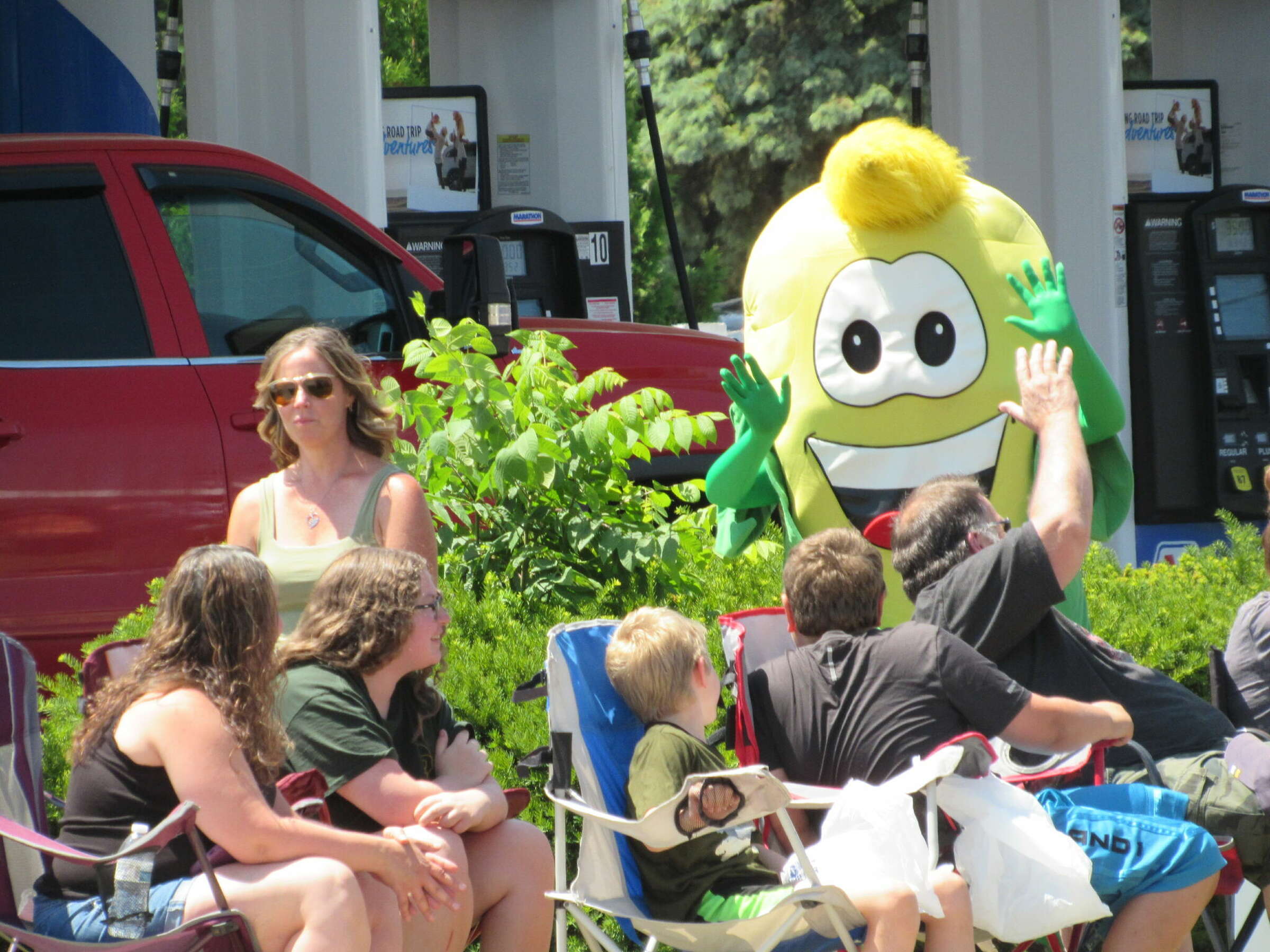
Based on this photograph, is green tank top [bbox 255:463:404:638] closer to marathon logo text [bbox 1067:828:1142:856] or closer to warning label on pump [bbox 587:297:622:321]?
marathon logo text [bbox 1067:828:1142:856]

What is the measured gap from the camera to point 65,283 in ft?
16.4

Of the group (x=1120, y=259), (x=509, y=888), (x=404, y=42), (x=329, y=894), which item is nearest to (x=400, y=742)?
(x=509, y=888)

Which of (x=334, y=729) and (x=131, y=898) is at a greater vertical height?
(x=334, y=729)

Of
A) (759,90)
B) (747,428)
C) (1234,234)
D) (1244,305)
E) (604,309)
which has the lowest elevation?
(747,428)

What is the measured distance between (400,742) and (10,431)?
2.10 metres

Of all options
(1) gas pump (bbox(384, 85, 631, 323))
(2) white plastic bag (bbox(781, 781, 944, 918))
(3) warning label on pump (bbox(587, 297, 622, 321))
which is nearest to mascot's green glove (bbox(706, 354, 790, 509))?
(2) white plastic bag (bbox(781, 781, 944, 918))

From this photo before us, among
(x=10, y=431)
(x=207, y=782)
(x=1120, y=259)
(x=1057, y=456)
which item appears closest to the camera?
(x=207, y=782)

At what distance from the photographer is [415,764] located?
3326 mm

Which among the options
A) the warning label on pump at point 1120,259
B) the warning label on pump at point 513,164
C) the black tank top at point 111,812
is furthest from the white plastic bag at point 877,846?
the warning label on pump at point 513,164

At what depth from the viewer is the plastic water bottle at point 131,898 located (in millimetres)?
2770

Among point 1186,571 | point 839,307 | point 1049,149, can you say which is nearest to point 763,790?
point 839,307

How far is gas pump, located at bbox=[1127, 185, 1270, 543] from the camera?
880 cm

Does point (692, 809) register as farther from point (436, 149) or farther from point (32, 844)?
point (436, 149)

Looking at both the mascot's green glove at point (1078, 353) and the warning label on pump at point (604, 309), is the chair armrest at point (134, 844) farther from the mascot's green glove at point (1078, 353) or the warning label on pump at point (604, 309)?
the warning label on pump at point (604, 309)
